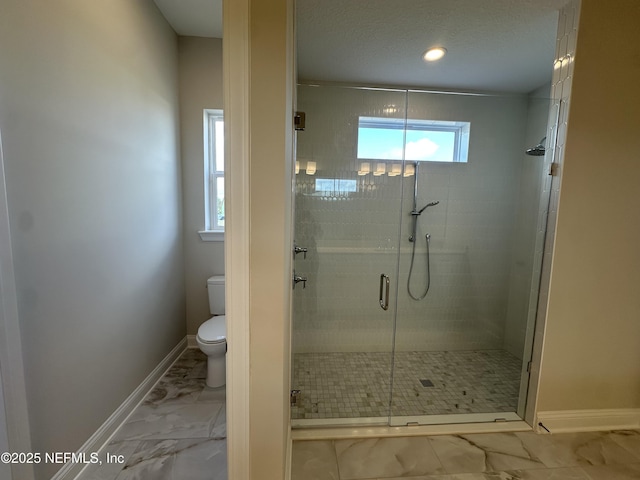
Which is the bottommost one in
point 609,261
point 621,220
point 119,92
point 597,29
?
point 609,261

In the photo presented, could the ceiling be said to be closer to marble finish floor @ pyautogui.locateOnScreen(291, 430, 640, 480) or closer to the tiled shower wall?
the tiled shower wall

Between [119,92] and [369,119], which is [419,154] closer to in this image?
[369,119]

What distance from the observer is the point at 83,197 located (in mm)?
1300

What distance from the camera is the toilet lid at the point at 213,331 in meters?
1.84

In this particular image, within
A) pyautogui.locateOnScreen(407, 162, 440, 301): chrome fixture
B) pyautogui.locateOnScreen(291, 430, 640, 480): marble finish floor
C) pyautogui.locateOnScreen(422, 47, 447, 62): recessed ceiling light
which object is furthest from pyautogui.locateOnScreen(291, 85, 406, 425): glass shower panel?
pyautogui.locateOnScreen(291, 430, 640, 480): marble finish floor

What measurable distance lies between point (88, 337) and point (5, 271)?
21.5 inches

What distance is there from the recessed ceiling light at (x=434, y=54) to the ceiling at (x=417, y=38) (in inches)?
1.4

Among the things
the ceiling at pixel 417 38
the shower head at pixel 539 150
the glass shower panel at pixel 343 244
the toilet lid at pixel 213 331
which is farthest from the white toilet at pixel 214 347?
the shower head at pixel 539 150

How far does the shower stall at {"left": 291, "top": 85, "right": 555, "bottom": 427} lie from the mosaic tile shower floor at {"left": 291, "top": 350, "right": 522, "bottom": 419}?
14 mm

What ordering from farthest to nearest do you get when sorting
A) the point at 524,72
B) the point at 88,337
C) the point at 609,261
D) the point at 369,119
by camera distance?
the point at 369,119 → the point at 524,72 → the point at 609,261 → the point at 88,337

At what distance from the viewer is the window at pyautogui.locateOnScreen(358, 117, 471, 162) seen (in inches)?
87.4

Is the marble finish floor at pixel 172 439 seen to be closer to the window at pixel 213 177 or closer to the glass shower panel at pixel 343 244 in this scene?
the glass shower panel at pixel 343 244

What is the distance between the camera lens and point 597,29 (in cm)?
141

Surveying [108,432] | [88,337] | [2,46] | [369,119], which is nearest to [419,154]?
[369,119]
